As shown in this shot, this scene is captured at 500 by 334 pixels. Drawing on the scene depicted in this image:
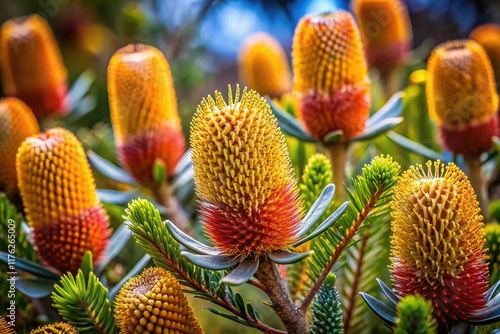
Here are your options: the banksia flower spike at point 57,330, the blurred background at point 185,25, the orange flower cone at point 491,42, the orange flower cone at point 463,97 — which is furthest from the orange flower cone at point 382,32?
the banksia flower spike at point 57,330

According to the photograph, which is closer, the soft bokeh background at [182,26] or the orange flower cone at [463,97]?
the orange flower cone at [463,97]

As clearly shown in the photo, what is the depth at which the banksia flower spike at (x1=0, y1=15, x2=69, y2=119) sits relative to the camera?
1612 millimetres

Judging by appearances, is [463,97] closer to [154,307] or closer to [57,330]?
[154,307]

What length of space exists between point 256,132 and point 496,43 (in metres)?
0.99

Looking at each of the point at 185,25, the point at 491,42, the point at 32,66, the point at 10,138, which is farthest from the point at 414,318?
Result: the point at 185,25

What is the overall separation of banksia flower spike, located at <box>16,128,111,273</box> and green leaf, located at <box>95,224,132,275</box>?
3cm

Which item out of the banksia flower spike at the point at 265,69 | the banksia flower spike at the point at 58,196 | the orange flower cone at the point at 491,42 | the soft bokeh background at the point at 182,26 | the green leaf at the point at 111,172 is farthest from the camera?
the soft bokeh background at the point at 182,26

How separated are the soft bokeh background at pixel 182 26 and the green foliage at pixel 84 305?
92 cm

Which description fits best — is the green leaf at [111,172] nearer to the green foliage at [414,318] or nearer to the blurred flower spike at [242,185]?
the blurred flower spike at [242,185]

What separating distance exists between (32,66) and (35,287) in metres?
0.80

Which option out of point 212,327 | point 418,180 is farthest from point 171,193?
point 418,180

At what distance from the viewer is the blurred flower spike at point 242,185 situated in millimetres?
758

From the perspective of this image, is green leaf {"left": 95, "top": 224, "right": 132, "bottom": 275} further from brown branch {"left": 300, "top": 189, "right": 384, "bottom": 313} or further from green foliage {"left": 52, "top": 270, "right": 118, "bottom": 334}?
brown branch {"left": 300, "top": 189, "right": 384, "bottom": 313}

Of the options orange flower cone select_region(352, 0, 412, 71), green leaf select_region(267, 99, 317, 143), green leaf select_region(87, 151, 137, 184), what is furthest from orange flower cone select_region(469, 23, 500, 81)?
green leaf select_region(87, 151, 137, 184)
